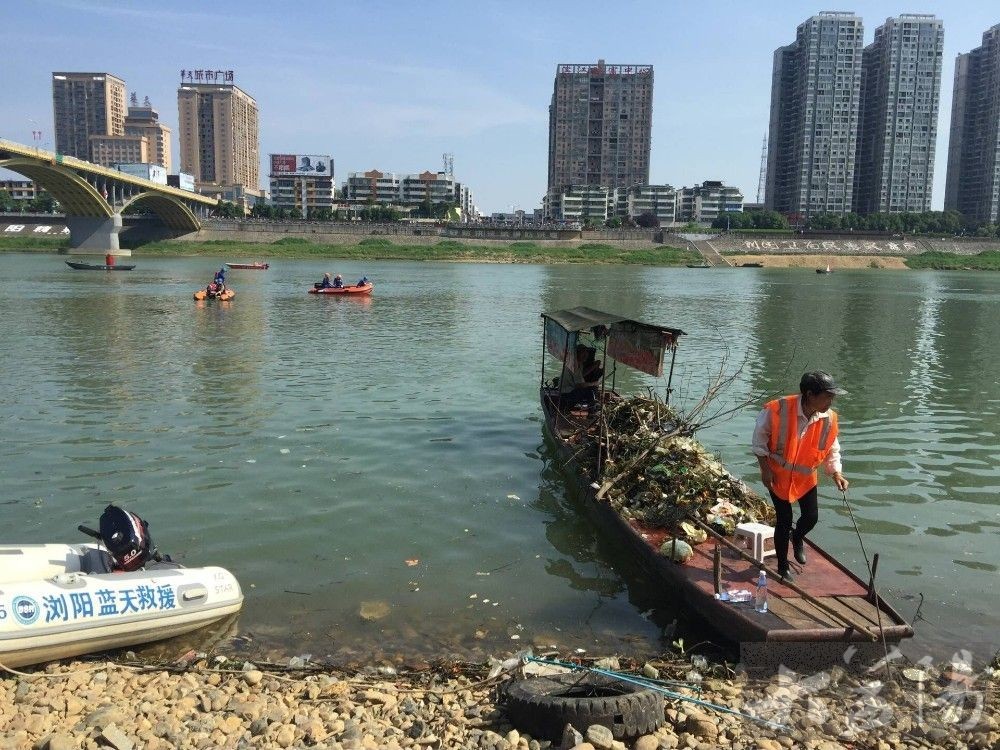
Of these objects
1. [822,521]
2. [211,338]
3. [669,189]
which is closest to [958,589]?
[822,521]

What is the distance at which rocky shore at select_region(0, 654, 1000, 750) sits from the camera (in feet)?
17.1

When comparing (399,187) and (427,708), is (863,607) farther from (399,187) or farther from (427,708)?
(399,187)

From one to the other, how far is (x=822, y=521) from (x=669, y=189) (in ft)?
587

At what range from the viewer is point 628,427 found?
11.2 m

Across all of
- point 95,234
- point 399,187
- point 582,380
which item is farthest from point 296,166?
point 582,380

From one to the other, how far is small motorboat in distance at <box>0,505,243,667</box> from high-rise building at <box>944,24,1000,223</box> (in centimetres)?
17724

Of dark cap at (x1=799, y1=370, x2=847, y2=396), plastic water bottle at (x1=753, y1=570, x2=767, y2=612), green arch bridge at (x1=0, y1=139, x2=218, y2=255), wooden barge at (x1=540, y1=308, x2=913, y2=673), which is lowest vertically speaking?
wooden barge at (x1=540, y1=308, x2=913, y2=673)

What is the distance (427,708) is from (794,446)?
3.62 metres

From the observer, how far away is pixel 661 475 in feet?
30.6

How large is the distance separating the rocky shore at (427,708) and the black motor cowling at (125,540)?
0.91m

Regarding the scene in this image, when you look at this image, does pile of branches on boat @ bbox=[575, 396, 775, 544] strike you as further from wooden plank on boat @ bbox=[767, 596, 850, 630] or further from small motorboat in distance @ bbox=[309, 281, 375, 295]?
small motorboat in distance @ bbox=[309, 281, 375, 295]

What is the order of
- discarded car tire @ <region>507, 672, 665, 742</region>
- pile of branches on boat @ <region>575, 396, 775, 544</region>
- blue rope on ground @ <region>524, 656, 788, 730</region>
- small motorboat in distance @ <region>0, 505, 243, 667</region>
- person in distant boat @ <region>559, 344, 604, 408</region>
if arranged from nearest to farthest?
1. discarded car tire @ <region>507, 672, 665, 742</region>
2. blue rope on ground @ <region>524, 656, 788, 730</region>
3. small motorboat in distance @ <region>0, 505, 243, 667</region>
4. pile of branches on boat @ <region>575, 396, 775, 544</region>
5. person in distant boat @ <region>559, 344, 604, 408</region>

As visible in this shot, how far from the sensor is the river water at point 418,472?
7.80 meters

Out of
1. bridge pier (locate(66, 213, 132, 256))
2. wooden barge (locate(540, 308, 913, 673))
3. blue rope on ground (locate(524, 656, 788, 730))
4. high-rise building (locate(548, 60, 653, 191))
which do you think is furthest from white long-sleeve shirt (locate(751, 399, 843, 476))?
high-rise building (locate(548, 60, 653, 191))
